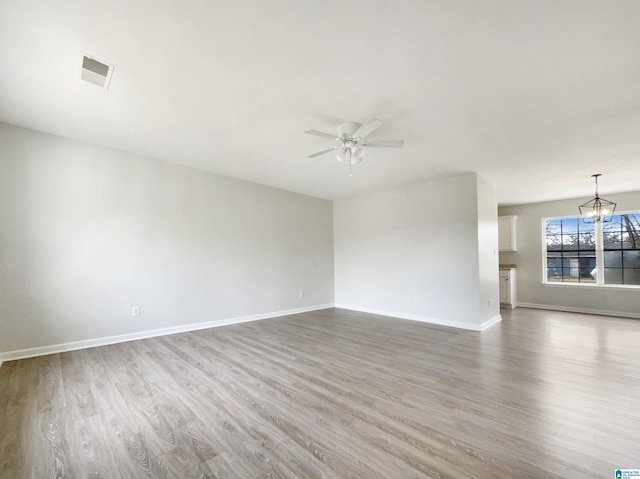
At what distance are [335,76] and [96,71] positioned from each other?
2.17 m

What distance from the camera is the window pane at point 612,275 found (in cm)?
589

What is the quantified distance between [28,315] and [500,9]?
223 inches

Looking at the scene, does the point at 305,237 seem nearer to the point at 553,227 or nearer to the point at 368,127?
the point at 368,127

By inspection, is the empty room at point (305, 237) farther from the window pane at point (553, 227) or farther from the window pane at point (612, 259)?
the window pane at point (553, 227)

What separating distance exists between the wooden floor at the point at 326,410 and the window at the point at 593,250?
9.98 feet

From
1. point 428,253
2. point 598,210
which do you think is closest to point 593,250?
point 598,210

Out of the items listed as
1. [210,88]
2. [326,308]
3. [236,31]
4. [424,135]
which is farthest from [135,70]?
[326,308]

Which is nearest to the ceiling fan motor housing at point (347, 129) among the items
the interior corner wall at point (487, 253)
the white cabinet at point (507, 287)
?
the interior corner wall at point (487, 253)

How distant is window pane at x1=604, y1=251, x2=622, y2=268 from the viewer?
5.89m

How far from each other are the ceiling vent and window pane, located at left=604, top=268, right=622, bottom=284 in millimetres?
9226

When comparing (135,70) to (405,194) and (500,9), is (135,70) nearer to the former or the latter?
(500,9)

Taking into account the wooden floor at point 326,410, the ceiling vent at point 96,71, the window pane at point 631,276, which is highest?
the ceiling vent at point 96,71

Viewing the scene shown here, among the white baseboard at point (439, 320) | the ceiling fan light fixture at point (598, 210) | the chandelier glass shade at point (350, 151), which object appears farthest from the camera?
the ceiling fan light fixture at point (598, 210)

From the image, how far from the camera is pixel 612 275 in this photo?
5.96 m
